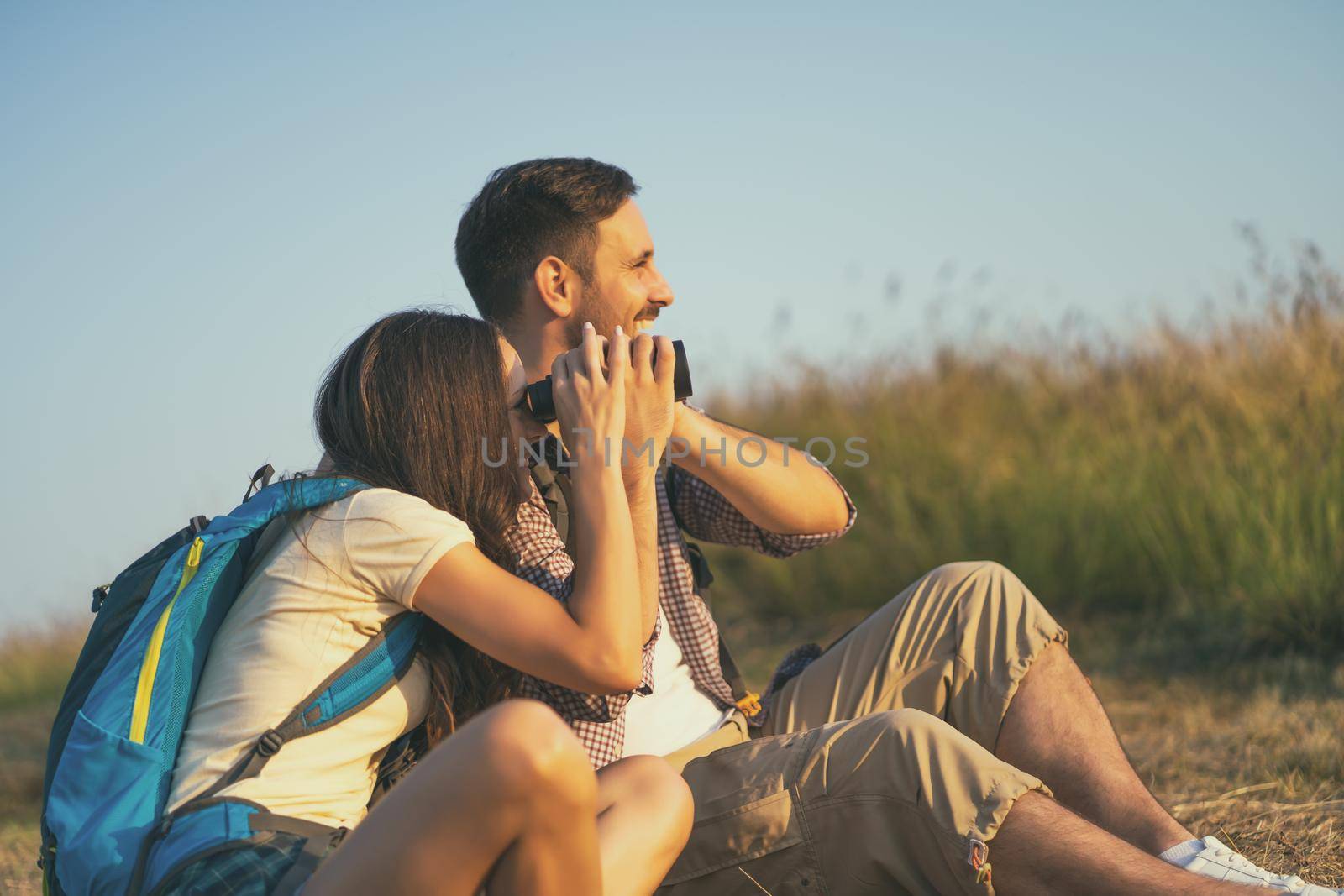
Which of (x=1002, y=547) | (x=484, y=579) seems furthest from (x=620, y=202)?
(x=1002, y=547)

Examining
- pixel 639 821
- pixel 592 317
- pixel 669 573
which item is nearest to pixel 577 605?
pixel 639 821

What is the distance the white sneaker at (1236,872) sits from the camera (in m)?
2.04

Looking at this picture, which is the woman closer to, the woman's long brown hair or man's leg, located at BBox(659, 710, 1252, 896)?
the woman's long brown hair

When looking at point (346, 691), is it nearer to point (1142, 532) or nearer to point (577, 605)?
point (577, 605)

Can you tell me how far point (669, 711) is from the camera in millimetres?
2773

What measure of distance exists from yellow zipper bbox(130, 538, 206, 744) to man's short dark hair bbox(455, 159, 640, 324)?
1630 millimetres

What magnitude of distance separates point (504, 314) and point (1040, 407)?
14.2ft

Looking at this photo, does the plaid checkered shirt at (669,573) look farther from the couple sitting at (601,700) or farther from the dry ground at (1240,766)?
the dry ground at (1240,766)

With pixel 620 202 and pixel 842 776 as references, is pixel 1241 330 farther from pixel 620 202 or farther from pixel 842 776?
pixel 842 776

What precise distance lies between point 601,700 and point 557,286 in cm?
145

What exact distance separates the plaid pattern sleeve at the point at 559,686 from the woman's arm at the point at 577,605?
5.2 inches

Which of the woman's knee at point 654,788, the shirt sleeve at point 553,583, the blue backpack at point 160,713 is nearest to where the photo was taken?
the blue backpack at point 160,713

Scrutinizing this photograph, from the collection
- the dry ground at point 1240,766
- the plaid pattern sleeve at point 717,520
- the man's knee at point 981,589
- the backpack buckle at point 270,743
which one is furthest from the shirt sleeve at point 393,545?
the dry ground at point 1240,766

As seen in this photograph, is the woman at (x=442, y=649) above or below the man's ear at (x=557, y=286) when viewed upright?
→ below
